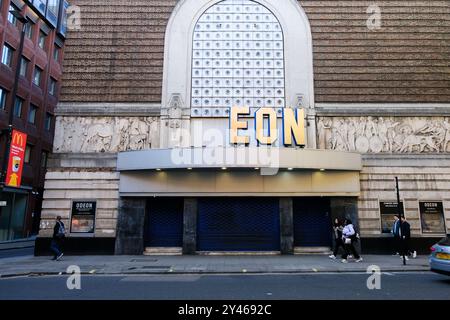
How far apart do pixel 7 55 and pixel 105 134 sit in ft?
58.9

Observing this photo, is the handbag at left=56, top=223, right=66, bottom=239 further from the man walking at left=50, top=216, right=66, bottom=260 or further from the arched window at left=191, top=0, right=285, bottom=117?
the arched window at left=191, top=0, right=285, bottom=117

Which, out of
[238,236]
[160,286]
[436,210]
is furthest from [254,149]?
[436,210]

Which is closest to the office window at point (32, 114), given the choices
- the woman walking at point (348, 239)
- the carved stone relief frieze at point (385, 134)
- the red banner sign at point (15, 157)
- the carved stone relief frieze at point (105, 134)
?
the carved stone relief frieze at point (105, 134)

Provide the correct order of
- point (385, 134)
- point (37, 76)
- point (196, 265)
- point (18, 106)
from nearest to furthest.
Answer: point (196, 265), point (385, 134), point (18, 106), point (37, 76)

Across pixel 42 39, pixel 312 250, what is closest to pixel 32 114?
pixel 42 39

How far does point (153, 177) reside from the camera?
17938 millimetres

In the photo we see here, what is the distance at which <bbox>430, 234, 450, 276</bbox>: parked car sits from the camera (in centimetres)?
994

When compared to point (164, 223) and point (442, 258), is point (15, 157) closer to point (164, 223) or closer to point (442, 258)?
point (164, 223)

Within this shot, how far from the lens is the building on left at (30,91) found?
2855cm

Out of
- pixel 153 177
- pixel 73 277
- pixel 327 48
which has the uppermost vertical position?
pixel 327 48

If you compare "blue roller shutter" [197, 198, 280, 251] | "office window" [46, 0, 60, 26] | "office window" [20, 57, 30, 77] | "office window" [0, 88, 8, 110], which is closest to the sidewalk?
"blue roller shutter" [197, 198, 280, 251]

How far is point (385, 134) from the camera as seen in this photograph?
746 inches

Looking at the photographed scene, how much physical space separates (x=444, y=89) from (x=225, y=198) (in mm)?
14443

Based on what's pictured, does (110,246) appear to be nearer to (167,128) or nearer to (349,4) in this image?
(167,128)
